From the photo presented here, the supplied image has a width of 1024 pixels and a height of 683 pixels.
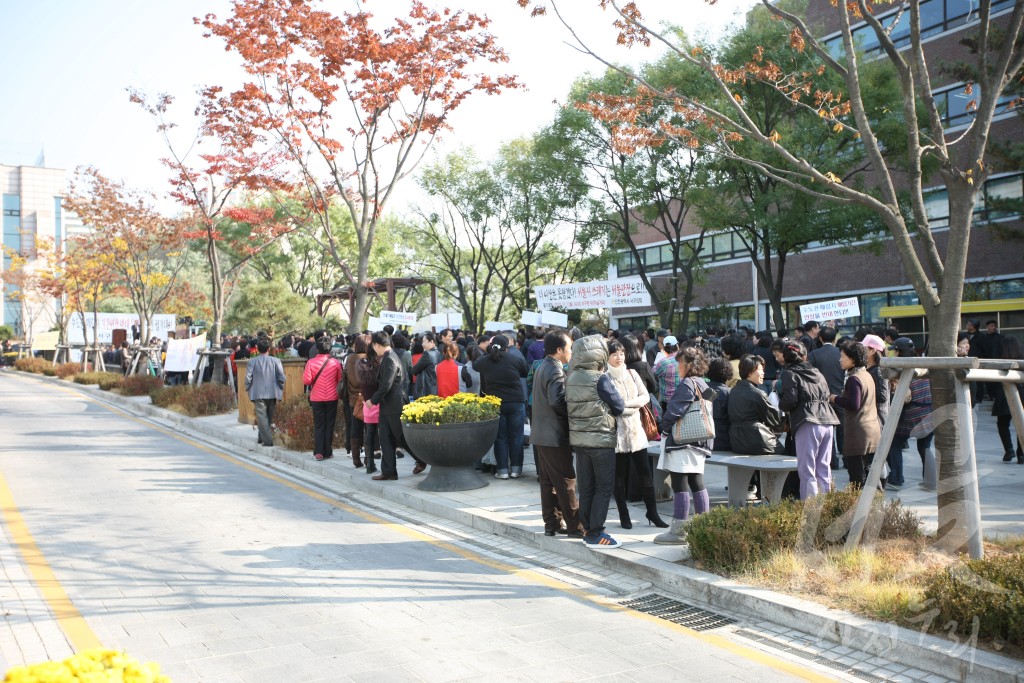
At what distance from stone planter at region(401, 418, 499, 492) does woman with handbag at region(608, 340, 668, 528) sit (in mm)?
2496

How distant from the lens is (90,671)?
265 cm

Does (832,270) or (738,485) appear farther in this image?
(832,270)

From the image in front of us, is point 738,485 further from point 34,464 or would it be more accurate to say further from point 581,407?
point 34,464

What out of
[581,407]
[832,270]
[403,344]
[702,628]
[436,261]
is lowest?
[702,628]

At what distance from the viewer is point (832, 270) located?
3338cm

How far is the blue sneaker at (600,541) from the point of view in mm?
7314

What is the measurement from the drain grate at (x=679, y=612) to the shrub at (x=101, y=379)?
1023 inches

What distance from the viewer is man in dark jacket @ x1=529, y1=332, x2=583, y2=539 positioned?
7598mm

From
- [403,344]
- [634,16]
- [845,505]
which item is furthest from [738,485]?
[403,344]

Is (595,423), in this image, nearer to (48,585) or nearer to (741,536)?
(741,536)

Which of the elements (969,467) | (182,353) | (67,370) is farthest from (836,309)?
(67,370)

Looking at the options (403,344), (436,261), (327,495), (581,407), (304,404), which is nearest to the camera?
(581,407)

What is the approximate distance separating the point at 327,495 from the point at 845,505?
647 centimetres

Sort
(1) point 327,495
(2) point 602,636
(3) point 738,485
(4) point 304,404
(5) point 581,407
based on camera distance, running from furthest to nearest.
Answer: (4) point 304,404
(1) point 327,495
(3) point 738,485
(5) point 581,407
(2) point 602,636
